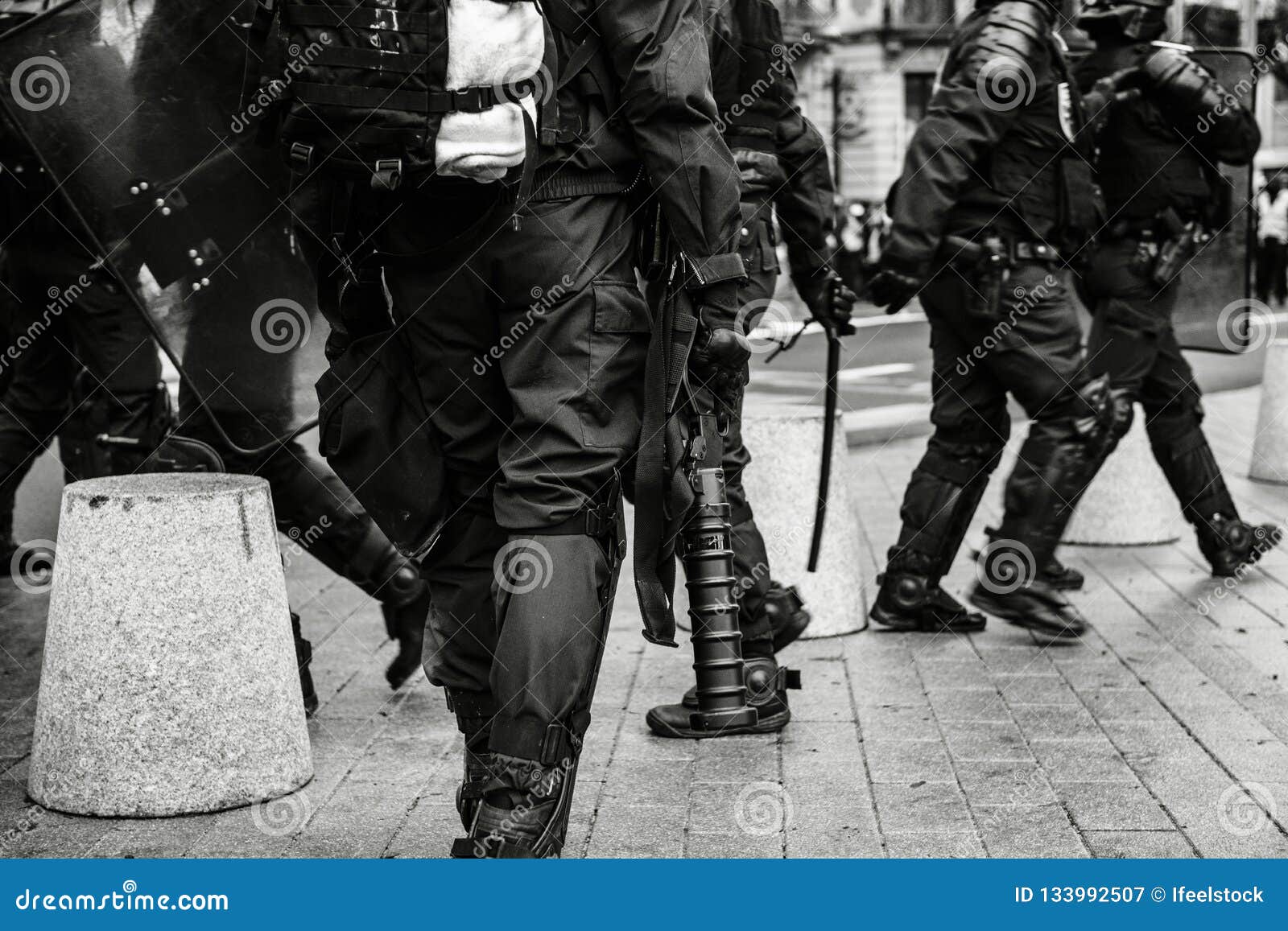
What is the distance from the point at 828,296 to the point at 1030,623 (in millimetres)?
1213

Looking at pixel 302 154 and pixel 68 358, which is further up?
pixel 302 154

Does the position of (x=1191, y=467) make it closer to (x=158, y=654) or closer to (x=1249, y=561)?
(x=1249, y=561)

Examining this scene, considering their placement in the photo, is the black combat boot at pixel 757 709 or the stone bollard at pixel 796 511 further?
the stone bollard at pixel 796 511

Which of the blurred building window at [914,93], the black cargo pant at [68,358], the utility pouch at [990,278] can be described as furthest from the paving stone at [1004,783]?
the blurred building window at [914,93]

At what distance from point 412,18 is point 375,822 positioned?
170cm

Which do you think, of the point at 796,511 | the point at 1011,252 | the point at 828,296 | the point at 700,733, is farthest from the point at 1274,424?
the point at 700,733

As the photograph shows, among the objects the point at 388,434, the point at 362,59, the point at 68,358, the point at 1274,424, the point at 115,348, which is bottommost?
the point at 1274,424

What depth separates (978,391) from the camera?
5.69 metres

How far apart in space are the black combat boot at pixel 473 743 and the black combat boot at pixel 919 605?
98.3 inches

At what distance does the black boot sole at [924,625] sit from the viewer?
220 inches

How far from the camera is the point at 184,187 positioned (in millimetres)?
4234

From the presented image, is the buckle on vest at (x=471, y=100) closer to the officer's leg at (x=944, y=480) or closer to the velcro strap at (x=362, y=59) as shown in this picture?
the velcro strap at (x=362, y=59)
